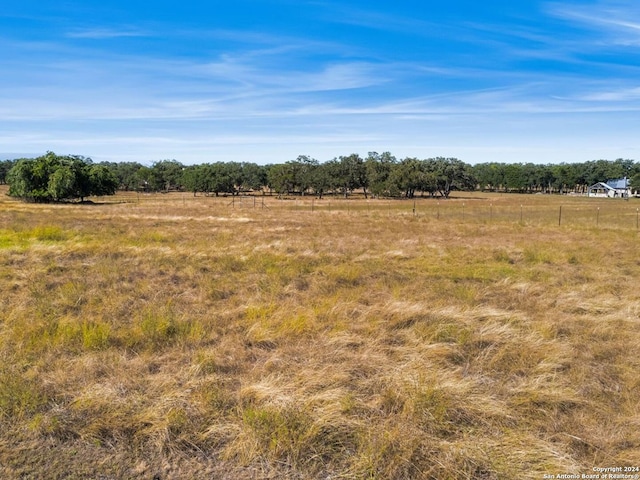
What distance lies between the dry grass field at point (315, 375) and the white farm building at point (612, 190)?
11591cm

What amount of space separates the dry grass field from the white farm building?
380 ft

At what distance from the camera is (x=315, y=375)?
5367 mm

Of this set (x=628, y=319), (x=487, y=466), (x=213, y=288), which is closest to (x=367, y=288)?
(x=213, y=288)

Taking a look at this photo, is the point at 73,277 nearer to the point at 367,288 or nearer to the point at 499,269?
the point at 367,288

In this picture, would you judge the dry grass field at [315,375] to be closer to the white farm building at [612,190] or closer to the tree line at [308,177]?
the tree line at [308,177]

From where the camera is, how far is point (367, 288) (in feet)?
34.8

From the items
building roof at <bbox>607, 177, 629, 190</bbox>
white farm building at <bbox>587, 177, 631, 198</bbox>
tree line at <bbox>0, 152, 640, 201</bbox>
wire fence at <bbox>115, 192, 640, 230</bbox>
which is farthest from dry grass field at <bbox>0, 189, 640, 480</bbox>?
building roof at <bbox>607, 177, 629, 190</bbox>

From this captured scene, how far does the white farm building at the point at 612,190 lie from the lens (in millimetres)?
105562

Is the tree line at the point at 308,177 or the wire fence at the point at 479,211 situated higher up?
the tree line at the point at 308,177

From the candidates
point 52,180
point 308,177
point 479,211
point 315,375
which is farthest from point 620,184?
point 315,375

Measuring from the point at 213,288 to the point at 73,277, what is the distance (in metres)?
4.15

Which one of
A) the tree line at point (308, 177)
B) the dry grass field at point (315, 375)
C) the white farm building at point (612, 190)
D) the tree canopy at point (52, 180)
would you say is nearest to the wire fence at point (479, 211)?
the tree canopy at point (52, 180)

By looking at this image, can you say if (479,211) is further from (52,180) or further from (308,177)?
(52,180)

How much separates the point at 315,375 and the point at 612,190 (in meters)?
127
